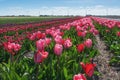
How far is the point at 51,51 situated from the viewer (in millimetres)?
7770

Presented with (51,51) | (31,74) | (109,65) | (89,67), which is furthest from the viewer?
(109,65)

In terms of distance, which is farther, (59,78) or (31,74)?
(31,74)

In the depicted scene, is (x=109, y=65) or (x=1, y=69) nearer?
(x=1, y=69)

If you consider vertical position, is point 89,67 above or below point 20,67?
above

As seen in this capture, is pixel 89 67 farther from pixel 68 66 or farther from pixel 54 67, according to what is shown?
pixel 68 66

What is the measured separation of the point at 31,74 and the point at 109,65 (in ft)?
14.9

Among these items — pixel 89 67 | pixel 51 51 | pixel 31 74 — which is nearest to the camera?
pixel 89 67

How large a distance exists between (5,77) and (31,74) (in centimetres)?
84

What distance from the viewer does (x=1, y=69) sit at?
19.2ft

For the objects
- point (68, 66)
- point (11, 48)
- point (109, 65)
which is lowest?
point (109, 65)

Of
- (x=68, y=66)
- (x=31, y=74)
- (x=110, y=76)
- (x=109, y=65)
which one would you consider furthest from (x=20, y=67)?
(x=109, y=65)

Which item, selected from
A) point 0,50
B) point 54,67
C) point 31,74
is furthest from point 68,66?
point 0,50

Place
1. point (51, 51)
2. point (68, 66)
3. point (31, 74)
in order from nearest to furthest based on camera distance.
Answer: point (31, 74), point (68, 66), point (51, 51)

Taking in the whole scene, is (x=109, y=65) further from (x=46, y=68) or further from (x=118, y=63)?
(x=46, y=68)
